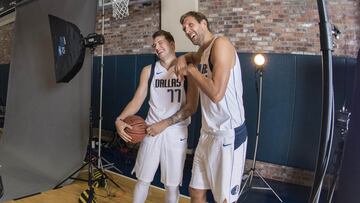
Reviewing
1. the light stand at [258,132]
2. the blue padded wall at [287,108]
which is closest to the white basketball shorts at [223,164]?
the light stand at [258,132]

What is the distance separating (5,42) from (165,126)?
8.80 meters

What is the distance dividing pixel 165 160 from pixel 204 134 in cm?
45

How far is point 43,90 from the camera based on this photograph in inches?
154

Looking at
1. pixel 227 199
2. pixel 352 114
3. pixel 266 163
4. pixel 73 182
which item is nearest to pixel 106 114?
pixel 73 182

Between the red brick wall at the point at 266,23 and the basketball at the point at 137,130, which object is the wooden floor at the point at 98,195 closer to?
the basketball at the point at 137,130

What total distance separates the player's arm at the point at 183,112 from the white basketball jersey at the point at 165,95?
1.8 inches

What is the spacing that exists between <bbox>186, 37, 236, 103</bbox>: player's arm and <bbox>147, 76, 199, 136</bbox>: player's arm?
1.67 feet

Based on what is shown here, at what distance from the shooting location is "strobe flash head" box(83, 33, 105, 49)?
2.89m

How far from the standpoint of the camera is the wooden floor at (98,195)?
9.86 feet

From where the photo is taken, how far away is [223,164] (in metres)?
1.81

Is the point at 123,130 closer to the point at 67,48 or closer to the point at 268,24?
the point at 67,48

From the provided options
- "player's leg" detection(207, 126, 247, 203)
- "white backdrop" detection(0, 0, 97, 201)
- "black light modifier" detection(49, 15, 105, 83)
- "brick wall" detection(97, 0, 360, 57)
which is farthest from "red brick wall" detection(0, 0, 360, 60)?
"player's leg" detection(207, 126, 247, 203)

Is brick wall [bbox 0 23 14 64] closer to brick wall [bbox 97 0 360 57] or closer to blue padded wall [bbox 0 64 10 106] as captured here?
blue padded wall [bbox 0 64 10 106]

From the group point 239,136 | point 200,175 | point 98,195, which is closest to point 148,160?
point 200,175
